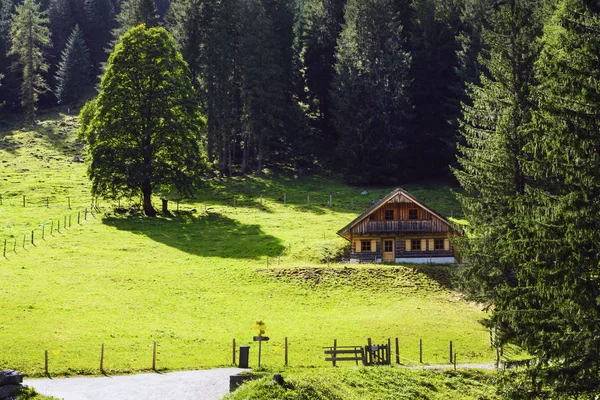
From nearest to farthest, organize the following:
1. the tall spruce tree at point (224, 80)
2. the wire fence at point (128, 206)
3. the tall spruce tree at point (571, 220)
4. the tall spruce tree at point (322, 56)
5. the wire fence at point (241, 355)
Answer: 1. the tall spruce tree at point (571, 220)
2. the wire fence at point (241, 355)
3. the wire fence at point (128, 206)
4. the tall spruce tree at point (224, 80)
5. the tall spruce tree at point (322, 56)

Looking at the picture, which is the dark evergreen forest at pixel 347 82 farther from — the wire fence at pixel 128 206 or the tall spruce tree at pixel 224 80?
the wire fence at pixel 128 206

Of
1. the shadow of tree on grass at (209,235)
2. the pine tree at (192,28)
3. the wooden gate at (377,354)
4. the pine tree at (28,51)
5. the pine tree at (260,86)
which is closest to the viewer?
the wooden gate at (377,354)

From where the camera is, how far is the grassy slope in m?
41.4

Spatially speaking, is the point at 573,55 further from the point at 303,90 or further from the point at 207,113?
the point at 303,90

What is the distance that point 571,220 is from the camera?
2600 centimetres

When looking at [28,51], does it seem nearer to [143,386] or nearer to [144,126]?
[144,126]

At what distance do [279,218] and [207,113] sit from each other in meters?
26.7

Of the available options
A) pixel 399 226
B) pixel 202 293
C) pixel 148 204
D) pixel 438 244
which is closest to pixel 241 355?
pixel 202 293

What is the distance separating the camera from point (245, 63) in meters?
97.1

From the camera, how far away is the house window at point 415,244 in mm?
63812

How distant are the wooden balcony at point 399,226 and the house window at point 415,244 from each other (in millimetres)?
1068

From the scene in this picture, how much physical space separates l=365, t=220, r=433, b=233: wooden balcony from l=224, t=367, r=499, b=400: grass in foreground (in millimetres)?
26094

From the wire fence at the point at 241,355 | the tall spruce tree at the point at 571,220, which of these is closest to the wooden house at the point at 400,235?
the wire fence at the point at 241,355

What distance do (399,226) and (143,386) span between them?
34.3 meters
